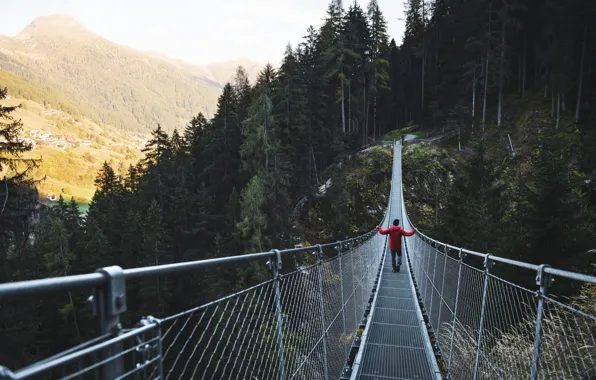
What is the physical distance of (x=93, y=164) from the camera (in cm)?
11944

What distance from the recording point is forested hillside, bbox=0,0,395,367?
21250 millimetres

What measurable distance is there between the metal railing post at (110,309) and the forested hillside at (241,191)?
14356mm

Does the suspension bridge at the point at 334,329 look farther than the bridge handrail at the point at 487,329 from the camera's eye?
No

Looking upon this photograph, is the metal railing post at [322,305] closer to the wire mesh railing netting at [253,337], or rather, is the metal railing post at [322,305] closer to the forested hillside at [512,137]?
the wire mesh railing netting at [253,337]

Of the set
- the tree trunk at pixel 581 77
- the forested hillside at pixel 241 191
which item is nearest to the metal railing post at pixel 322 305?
the forested hillside at pixel 241 191

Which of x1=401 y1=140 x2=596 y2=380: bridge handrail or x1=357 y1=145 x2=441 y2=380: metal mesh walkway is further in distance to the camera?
x1=357 y1=145 x2=441 y2=380: metal mesh walkway

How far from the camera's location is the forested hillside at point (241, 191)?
21250 millimetres

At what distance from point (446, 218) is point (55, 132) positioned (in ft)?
530

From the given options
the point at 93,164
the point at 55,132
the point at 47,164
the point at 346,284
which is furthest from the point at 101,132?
the point at 346,284

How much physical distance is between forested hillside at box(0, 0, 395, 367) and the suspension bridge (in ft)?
41.7

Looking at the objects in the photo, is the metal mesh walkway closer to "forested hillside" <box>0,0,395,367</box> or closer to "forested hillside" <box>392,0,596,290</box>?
"forested hillside" <box>392,0,596,290</box>

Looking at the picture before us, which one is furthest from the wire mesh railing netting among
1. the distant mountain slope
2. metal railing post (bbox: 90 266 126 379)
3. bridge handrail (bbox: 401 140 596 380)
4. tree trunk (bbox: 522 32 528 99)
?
the distant mountain slope

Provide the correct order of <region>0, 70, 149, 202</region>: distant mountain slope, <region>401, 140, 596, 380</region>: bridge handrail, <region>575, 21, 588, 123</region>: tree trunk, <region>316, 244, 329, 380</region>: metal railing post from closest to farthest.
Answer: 1. <region>401, 140, 596, 380</region>: bridge handrail
2. <region>316, 244, 329, 380</region>: metal railing post
3. <region>575, 21, 588, 123</region>: tree trunk
4. <region>0, 70, 149, 202</region>: distant mountain slope

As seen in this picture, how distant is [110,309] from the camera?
0.83 metres
